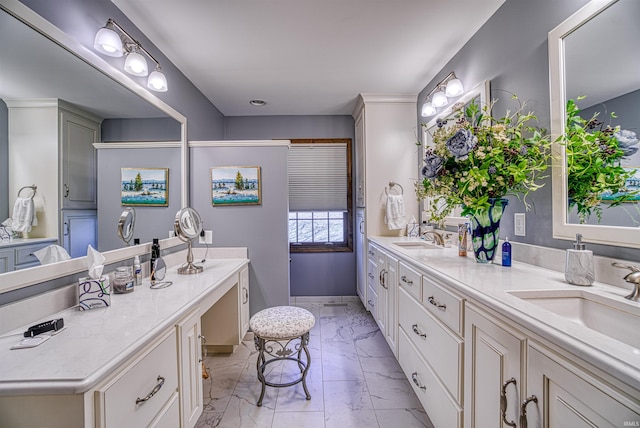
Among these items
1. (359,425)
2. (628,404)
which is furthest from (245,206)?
(628,404)

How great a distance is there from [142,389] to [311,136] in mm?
3179

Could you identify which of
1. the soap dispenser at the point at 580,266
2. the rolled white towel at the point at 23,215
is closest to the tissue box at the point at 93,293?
the rolled white towel at the point at 23,215

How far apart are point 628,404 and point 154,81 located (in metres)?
2.54

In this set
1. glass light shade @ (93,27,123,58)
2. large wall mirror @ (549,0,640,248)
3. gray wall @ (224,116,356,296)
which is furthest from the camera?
gray wall @ (224,116,356,296)

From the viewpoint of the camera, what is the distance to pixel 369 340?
255 cm

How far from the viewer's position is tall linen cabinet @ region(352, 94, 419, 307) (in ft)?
9.66

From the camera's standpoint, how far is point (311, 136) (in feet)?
11.7

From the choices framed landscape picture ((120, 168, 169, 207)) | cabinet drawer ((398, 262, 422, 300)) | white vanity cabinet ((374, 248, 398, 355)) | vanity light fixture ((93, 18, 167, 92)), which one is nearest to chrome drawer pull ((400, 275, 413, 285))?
cabinet drawer ((398, 262, 422, 300))

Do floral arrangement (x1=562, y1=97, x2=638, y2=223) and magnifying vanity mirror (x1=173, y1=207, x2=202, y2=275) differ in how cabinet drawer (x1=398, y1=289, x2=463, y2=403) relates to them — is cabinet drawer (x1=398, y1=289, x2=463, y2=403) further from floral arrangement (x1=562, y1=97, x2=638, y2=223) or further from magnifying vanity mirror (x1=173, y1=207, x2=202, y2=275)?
magnifying vanity mirror (x1=173, y1=207, x2=202, y2=275)

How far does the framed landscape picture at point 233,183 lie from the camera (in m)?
2.46

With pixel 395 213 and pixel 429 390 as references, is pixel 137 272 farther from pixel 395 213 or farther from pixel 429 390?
pixel 395 213

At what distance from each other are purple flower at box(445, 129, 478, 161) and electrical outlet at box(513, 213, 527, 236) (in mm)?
539

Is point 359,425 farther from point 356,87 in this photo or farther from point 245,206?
point 356,87

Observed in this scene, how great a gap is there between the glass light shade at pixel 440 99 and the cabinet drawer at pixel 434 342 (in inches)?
64.1
